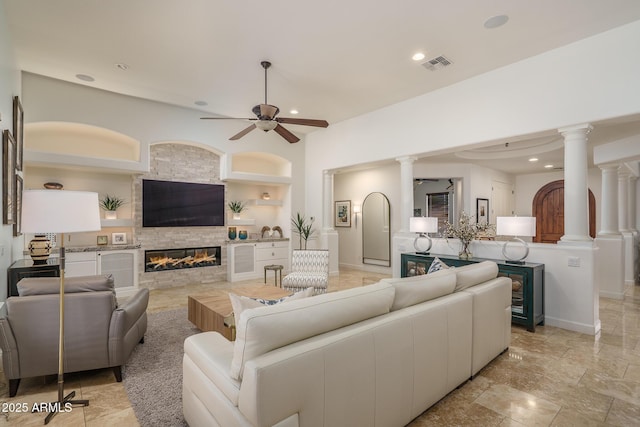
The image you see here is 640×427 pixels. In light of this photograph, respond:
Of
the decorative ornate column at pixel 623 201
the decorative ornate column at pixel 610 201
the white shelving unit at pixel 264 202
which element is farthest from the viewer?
the white shelving unit at pixel 264 202

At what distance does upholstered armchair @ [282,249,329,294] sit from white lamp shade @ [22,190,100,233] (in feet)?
10.3

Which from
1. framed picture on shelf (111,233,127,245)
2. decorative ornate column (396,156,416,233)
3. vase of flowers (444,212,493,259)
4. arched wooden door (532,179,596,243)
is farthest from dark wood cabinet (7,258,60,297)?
arched wooden door (532,179,596,243)

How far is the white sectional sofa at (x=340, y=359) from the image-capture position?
1.40 m

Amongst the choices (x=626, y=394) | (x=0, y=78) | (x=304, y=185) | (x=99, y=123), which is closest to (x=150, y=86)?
(x=99, y=123)

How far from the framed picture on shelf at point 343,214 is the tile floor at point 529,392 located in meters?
5.53

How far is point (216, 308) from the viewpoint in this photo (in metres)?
3.43

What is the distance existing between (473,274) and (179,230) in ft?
18.2

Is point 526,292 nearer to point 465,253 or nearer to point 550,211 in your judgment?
point 465,253

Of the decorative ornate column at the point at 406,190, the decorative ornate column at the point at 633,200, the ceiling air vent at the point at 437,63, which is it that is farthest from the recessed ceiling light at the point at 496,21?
the decorative ornate column at the point at 633,200

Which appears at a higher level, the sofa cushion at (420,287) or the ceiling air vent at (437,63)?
the ceiling air vent at (437,63)

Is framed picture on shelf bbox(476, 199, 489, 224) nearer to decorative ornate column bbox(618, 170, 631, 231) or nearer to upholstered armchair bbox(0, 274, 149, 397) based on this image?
decorative ornate column bbox(618, 170, 631, 231)

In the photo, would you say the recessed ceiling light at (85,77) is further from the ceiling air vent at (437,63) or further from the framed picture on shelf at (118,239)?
the ceiling air vent at (437,63)

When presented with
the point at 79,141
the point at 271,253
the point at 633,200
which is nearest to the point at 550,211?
the point at 633,200

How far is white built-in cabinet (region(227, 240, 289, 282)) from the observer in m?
6.79
